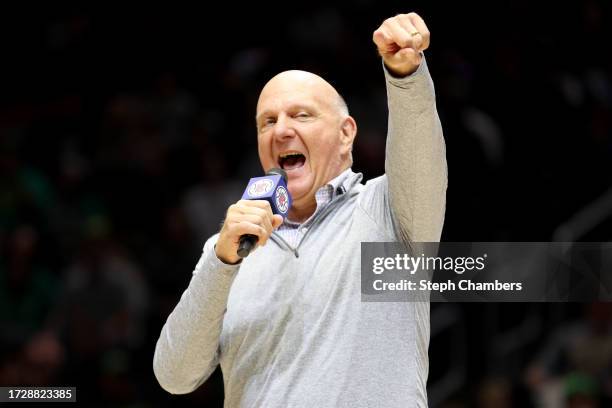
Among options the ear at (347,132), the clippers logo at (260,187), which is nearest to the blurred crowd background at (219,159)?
the ear at (347,132)

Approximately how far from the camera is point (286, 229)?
2389mm

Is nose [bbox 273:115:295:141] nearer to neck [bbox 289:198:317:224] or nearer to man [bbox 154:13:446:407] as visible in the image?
man [bbox 154:13:446:407]

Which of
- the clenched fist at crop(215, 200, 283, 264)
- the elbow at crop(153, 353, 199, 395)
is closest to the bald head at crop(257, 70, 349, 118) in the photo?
the clenched fist at crop(215, 200, 283, 264)

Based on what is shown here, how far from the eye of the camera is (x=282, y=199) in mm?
2146

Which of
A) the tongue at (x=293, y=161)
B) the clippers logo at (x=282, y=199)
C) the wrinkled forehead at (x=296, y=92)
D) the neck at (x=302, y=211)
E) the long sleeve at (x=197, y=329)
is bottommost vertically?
the long sleeve at (x=197, y=329)

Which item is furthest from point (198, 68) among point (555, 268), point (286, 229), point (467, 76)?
point (286, 229)

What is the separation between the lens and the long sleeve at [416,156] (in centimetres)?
207

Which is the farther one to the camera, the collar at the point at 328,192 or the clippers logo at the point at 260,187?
the collar at the point at 328,192

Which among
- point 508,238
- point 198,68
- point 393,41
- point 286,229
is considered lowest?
point 286,229

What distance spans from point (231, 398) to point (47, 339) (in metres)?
2.67

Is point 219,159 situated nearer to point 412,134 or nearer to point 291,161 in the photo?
point 291,161

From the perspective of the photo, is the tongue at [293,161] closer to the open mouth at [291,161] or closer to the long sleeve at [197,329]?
the open mouth at [291,161]

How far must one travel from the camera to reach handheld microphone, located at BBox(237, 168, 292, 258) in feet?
6.63

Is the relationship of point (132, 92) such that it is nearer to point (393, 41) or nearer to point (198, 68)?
point (198, 68)
